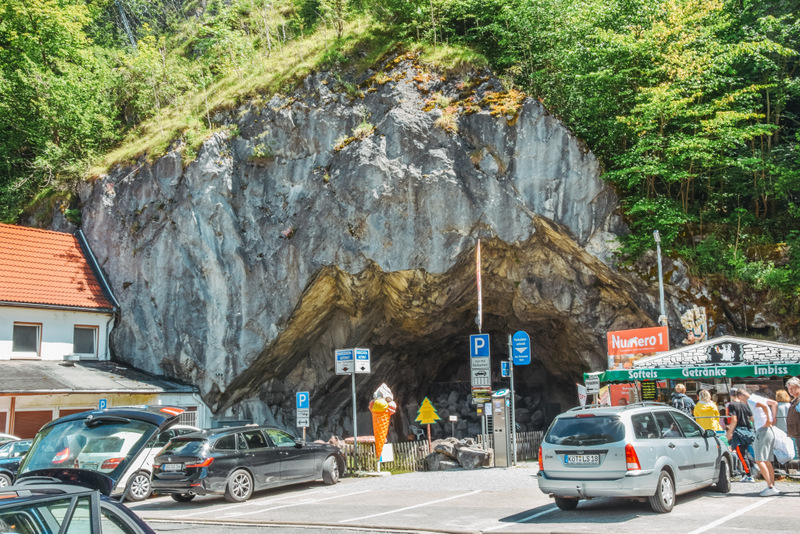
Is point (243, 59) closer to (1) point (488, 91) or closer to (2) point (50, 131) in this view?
(2) point (50, 131)

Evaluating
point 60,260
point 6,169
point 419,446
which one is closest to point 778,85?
point 419,446

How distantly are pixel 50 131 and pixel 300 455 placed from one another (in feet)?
65.3

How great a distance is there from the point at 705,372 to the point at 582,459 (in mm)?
6035

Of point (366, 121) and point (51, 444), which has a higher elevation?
point (366, 121)

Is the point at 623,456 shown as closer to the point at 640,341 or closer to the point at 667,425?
Result: the point at 667,425

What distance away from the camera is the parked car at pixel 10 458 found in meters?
14.7

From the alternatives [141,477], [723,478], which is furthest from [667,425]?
[141,477]

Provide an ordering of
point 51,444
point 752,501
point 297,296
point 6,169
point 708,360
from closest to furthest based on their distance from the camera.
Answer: point 51,444 → point 752,501 → point 708,360 → point 297,296 → point 6,169

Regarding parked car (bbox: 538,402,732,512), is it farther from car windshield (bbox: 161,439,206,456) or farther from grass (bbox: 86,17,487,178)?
grass (bbox: 86,17,487,178)

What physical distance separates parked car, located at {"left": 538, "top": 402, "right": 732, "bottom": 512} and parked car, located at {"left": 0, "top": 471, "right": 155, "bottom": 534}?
6.78 m

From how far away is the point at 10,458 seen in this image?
15.4 meters

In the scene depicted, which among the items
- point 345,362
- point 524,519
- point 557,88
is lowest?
point 524,519

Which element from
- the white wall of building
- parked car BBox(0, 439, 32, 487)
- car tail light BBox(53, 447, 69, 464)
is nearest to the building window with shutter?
the white wall of building

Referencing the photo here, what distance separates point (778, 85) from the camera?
73.2 ft
